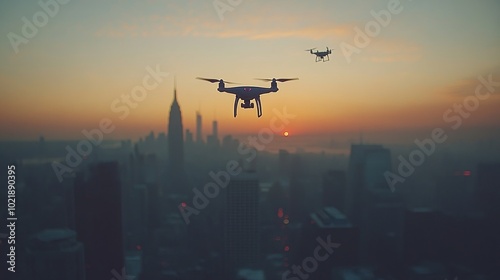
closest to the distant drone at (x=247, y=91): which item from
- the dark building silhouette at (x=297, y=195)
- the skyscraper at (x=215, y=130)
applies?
the skyscraper at (x=215, y=130)

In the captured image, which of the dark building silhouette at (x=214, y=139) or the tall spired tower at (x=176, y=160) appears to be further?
the tall spired tower at (x=176, y=160)

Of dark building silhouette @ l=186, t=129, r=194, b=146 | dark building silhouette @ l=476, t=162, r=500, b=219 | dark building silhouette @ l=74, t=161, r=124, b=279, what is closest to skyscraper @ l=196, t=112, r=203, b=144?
dark building silhouette @ l=186, t=129, r=194, b=146

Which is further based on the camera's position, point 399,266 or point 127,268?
point 399,266

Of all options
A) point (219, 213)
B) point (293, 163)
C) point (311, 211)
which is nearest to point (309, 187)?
point (311, 211)

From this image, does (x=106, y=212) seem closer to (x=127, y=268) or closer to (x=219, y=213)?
(x=127, y=268)

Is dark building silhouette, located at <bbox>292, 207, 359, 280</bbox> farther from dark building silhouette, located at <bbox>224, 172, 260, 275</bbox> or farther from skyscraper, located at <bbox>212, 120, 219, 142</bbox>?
skyscraper, located at <bbox>212, 120, 219, 142</bbox>

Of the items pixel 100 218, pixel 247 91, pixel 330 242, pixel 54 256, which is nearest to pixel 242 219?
pixel 330 242

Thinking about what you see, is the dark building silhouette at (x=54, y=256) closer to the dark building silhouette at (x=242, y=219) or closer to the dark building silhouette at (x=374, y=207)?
the dark building silhouette at (x=242, y=219)
